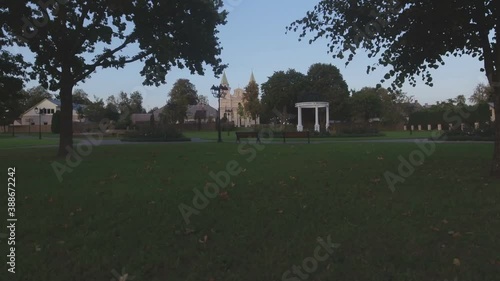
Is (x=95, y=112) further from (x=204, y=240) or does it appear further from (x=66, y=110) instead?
(x=204, y=240)

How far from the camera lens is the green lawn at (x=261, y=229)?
4.89 metres

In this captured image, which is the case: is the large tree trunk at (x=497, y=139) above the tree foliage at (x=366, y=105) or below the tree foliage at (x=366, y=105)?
below

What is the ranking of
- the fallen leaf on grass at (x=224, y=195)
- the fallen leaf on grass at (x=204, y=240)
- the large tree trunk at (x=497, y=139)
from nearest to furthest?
the fallen leaf on grass at (x=204, y=240), the fallen leaf on grass at (x=224, y=195), the large tree trunk at (x=497, y=139)

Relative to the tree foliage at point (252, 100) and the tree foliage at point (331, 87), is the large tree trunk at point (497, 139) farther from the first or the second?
the tree foliage at point (252, 100)

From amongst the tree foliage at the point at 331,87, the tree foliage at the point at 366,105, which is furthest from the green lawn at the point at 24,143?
the tree foliage at the point at 366,105

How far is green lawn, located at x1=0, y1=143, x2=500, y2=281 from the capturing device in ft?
16.0

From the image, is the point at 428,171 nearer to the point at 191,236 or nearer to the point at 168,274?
the point at 191,236

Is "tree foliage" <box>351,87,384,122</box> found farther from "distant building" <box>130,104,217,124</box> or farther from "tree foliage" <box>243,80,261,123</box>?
"distant building" <box>130,104,217,124</box>

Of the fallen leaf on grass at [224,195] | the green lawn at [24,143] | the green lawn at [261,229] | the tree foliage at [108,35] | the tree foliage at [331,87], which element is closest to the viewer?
the green lawn at [261,229]

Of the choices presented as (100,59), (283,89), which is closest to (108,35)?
(100,59)

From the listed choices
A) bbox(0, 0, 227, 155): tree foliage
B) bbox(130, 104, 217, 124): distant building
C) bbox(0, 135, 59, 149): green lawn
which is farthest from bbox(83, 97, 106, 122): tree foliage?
bbox(0, 0, 227, 155): tree foliage

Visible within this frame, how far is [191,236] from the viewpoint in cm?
582

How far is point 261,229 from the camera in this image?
6031 mm

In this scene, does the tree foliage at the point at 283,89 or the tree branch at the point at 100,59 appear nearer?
the tree branch at the point at 100,59
